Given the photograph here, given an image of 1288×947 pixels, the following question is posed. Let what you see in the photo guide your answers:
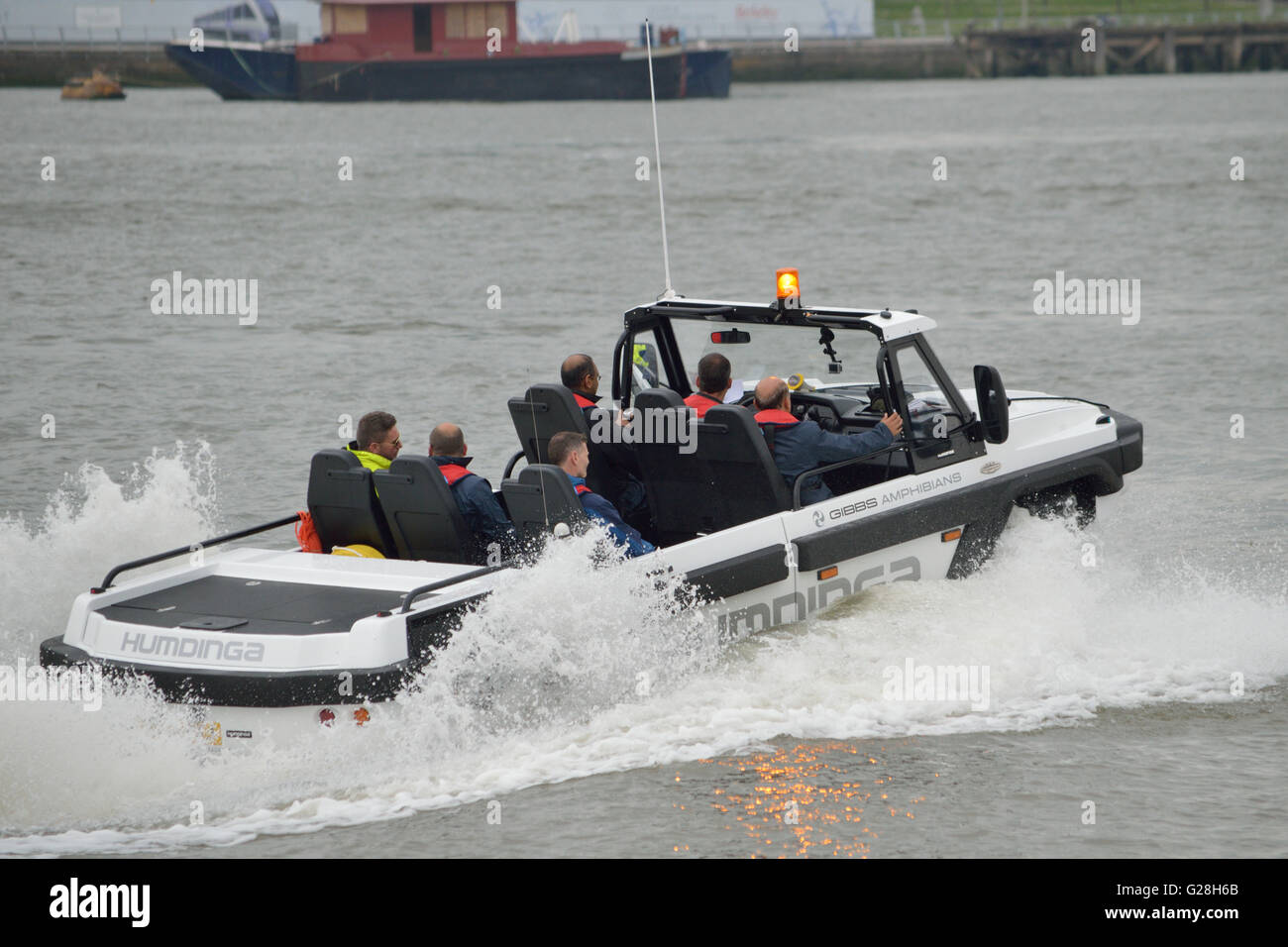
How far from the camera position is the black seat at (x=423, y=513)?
7.25 metres

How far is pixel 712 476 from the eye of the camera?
7.91m

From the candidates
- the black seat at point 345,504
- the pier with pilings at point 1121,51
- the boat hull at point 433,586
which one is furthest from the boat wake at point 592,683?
the pier with pilings at point 1121,51

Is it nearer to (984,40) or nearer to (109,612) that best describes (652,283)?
(109,612)

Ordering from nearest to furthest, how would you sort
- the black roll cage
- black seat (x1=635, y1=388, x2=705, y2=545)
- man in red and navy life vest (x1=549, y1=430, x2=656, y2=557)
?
man in red and navy life vest (x1=549, y1=430, x2=656, y2=557) < black seat (x1=635, y1=388, x2=705, y2=545) < the black roll cage

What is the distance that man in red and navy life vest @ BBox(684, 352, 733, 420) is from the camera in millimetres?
8242

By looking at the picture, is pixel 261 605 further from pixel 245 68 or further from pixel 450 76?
pixel 245 68

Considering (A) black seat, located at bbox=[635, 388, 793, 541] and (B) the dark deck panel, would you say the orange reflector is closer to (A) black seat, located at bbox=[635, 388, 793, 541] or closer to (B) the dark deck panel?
(A) black seat, located at bbox=[635, 388, 793, 541]

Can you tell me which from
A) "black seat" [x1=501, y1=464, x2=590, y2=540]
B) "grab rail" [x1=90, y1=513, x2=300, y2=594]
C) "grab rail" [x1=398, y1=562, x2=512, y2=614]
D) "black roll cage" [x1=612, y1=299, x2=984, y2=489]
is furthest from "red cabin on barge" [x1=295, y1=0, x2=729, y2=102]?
"grab rail" [x1=398, y1=562, x2=512, y2=614]

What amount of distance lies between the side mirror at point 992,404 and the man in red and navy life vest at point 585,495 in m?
1.84

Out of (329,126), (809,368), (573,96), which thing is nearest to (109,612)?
(809,368)

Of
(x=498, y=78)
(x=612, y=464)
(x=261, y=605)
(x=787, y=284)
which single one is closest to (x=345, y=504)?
(x=261, y=605)
